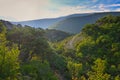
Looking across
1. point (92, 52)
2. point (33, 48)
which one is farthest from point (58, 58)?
point (92, 52)

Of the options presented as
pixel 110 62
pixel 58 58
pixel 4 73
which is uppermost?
pixel 4 73

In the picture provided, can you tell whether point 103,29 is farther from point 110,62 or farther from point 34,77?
point 34,77

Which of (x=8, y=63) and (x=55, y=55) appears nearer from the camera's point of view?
(x=8, y=63)

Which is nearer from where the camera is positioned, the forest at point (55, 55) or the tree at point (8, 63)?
the tree at point (8, 63)

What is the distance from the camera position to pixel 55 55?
7831 cm

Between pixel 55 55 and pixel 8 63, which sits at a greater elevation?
pixel 8 63

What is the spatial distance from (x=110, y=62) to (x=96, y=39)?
76.6 feet

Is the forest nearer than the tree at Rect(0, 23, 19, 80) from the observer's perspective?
No

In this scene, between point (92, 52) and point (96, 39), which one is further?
point (96, 39)

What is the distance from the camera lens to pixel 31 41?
7712cm

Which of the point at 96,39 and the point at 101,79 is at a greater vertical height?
the point at 101,79

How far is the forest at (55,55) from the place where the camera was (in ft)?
147

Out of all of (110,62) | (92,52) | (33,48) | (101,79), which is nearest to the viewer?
(101,79)

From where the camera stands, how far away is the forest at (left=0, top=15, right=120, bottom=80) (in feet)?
147
